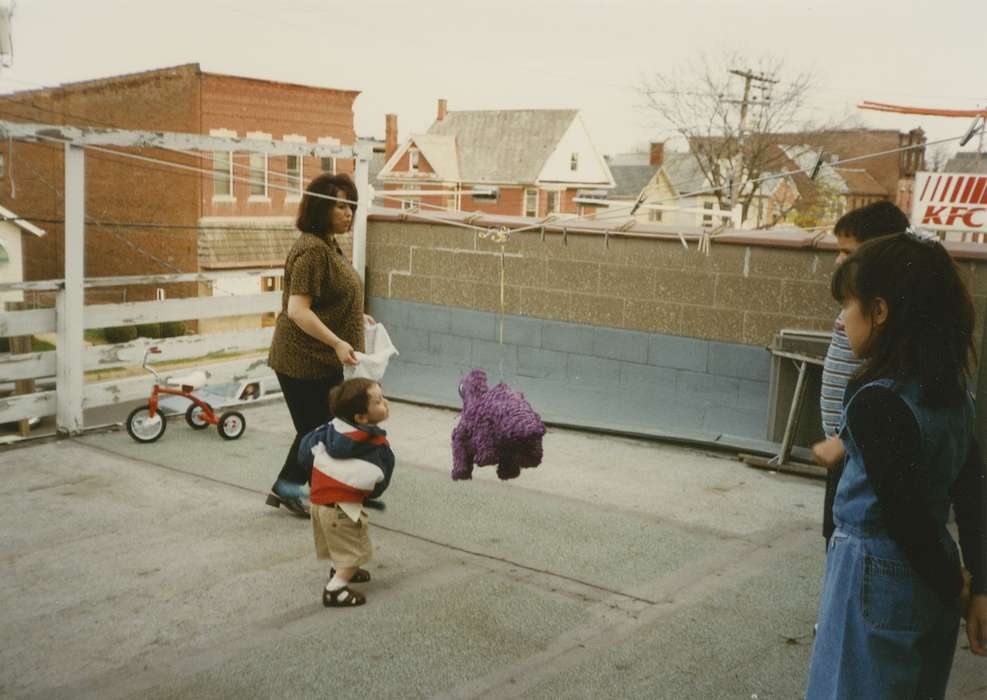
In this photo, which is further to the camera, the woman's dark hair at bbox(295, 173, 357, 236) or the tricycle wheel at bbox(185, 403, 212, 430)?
the tricycle wheel at bbox(185, 403, 212, 430)

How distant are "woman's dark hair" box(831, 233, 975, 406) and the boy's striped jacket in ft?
7.80

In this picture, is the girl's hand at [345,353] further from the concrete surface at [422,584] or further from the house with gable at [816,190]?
the house with gable at [816,190]

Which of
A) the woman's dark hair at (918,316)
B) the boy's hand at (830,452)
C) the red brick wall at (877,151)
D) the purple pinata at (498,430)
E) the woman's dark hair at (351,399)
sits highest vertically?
the red brick wall at (877,151)

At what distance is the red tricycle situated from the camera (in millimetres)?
6637

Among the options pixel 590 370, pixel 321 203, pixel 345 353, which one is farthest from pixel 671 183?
pixel 345 353

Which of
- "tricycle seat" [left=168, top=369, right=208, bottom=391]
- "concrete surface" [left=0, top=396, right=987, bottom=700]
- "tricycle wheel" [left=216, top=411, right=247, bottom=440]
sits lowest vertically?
"concrete surface" [left=0, top=396, right=987, bottom=700]

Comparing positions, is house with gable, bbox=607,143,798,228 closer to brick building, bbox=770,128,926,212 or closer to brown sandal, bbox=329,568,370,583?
brick building, bbox=770,128,926,212

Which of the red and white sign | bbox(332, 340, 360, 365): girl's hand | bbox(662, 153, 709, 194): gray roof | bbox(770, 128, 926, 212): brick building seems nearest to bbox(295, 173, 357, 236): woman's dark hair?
bbox(332, 340, 360, 365): girl's hand

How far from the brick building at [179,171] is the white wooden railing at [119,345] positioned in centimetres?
1625

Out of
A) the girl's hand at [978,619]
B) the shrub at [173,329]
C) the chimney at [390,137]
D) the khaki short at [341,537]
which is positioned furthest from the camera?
the chimney at [390,137]

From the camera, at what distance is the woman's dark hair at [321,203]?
477cm

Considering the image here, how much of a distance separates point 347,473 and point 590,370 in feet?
12.2

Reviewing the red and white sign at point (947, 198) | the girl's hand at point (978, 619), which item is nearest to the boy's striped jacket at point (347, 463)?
the girl's hand at point (978, 619)

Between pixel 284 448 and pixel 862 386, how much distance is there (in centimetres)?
511
